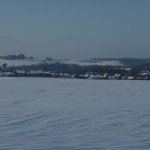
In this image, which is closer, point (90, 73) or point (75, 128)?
point (75, 128)

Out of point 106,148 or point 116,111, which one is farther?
point 116,111

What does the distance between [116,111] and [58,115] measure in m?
2.00

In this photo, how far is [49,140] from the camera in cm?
747

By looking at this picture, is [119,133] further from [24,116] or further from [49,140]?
[24,116]

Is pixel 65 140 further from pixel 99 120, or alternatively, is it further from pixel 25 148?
pixel 99 120

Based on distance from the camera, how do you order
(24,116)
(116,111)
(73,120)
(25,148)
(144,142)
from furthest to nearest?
(116,111) < (24,116) < (73,120) < (144,142) < (25,148)

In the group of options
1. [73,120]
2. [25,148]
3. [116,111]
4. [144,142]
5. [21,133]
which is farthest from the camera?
[116,111]

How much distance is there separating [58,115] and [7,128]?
2.60 meters

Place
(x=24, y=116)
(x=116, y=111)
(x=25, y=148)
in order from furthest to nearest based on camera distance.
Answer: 1. (x=116, y=111)
2. (x=24, y=116)
3. (x=25, y=148)

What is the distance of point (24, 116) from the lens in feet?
36.1

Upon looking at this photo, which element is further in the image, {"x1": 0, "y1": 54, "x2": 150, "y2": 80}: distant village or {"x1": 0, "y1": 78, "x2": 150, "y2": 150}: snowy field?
{"x1": 0, "y1": 54, "x2": 150, "y2": 80}: distant village

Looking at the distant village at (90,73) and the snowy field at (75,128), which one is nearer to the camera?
the snowy field at (75,128)

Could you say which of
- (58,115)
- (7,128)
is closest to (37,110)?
(58,115)

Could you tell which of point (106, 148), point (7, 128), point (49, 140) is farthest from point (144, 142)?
point (7, 128)
